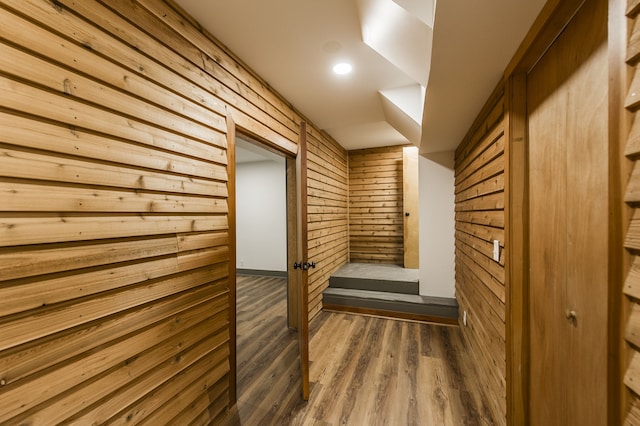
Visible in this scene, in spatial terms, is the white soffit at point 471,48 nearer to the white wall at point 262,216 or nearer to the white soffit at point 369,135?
the white soffit at point 369,135

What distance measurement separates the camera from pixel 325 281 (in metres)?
3.88

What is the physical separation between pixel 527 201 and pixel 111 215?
2.12m

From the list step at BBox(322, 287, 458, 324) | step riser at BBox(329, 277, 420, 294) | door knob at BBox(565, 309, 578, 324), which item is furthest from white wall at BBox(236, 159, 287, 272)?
door knob at BBox(565, 309, 578, 324)

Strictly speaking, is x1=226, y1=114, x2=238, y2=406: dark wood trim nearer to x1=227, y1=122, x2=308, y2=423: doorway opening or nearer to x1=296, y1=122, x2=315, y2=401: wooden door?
x1=227, y1=122, x2=308, y2=423: doorway opening

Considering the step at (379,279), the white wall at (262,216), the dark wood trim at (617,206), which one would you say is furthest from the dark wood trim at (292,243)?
the white wall at (262,216)

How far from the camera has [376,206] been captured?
499cm

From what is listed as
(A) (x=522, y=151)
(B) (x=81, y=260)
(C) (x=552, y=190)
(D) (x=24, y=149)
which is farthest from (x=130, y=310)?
(A) (x=522, y=151)

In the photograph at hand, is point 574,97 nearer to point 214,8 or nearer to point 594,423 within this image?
point 594,423

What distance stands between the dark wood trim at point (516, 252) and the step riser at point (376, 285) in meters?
2.13

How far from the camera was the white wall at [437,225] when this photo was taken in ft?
11.5

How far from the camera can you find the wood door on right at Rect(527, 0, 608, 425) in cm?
87

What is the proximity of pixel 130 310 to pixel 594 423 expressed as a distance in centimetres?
189

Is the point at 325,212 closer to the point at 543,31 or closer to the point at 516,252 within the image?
the point at 516,252

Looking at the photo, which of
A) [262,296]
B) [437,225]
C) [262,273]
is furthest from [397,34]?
[262,273]
